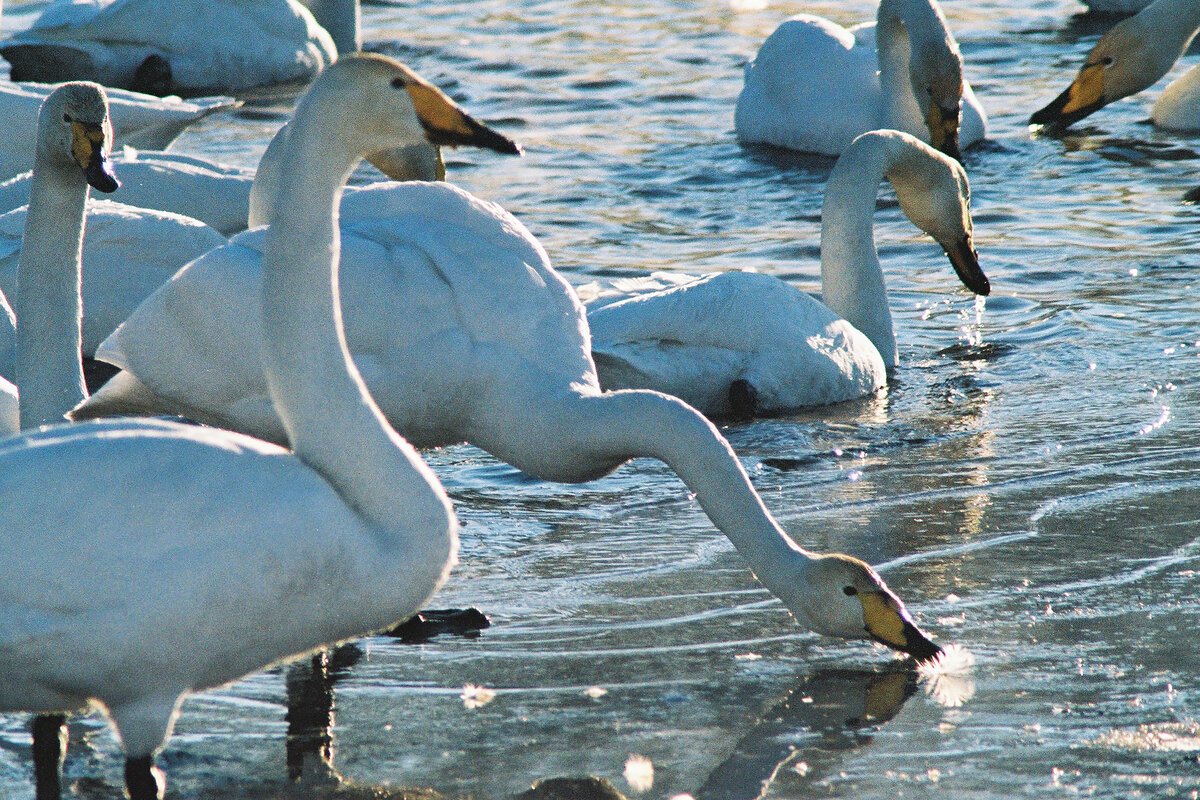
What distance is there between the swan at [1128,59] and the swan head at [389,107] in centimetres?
798

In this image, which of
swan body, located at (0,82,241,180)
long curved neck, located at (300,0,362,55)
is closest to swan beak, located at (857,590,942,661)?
swan body, located at (0,82,241,180)

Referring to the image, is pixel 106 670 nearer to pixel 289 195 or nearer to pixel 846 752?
pixel 289 195

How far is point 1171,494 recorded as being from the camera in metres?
5.67

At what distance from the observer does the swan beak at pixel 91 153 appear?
4938 millimetres

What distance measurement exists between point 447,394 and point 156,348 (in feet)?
2.93

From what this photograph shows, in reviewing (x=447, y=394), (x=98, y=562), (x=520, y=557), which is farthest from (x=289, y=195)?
(x=520, y=557)

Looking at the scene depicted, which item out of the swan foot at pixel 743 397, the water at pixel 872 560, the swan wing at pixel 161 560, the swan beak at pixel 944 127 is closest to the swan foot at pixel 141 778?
the swan wing at pixel 161 560

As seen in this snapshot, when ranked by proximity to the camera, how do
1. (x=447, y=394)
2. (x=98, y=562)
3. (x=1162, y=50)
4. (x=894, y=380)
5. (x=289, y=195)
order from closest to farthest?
1. (x=98, y=562)
2. (x=289, y=195)
3. (x=447, y=394)
4. (x=894, y=380)
5. (x=1162, y=50)

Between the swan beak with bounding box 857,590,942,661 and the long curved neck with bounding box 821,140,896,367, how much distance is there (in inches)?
Result: 137

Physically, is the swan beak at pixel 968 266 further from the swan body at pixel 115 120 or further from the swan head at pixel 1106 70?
the swan body at pixel 115 120

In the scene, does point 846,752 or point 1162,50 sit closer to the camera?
point 846,752

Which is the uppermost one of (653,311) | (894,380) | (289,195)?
(289,195)

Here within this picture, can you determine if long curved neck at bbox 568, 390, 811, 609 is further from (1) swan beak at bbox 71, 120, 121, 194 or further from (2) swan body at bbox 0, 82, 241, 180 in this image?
(2) swan body at bbox 0, 82, 241, 180

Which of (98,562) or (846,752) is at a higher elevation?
(98,562)
